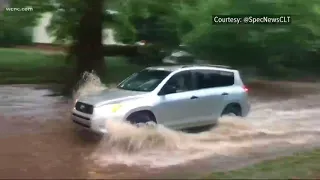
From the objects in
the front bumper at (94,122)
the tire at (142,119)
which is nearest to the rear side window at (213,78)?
the tire at (142,119)

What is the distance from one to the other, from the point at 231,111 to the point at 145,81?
7.80ft

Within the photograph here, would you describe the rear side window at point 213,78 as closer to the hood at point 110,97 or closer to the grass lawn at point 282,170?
the hood at point 110,97

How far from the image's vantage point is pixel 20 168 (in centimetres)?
923

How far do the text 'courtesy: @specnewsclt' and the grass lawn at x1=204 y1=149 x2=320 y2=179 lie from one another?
9.94 meters

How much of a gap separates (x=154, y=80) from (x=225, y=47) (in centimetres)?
908

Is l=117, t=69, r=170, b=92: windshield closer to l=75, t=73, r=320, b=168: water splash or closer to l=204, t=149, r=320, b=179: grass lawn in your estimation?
l=75, t=73, r=320, b=168: water splash

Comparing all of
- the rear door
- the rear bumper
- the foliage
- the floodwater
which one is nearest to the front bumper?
the floodwater

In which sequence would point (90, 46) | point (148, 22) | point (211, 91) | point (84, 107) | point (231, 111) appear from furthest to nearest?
point (148, 22) < point (90, 46) < point (231, 111) < point (211, 91) < point (84, 107)

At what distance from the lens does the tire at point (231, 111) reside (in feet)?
42.4

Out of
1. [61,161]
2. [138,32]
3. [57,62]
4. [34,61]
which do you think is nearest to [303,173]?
[61,161]

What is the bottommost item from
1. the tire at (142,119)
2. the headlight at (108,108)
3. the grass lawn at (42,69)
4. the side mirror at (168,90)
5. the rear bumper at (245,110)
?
the grass lawn at (42,69)

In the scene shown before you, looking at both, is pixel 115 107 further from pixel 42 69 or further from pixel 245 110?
pixel 42 69

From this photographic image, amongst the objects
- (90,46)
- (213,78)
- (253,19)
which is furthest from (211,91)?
(90,46)

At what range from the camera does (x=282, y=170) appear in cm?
877
